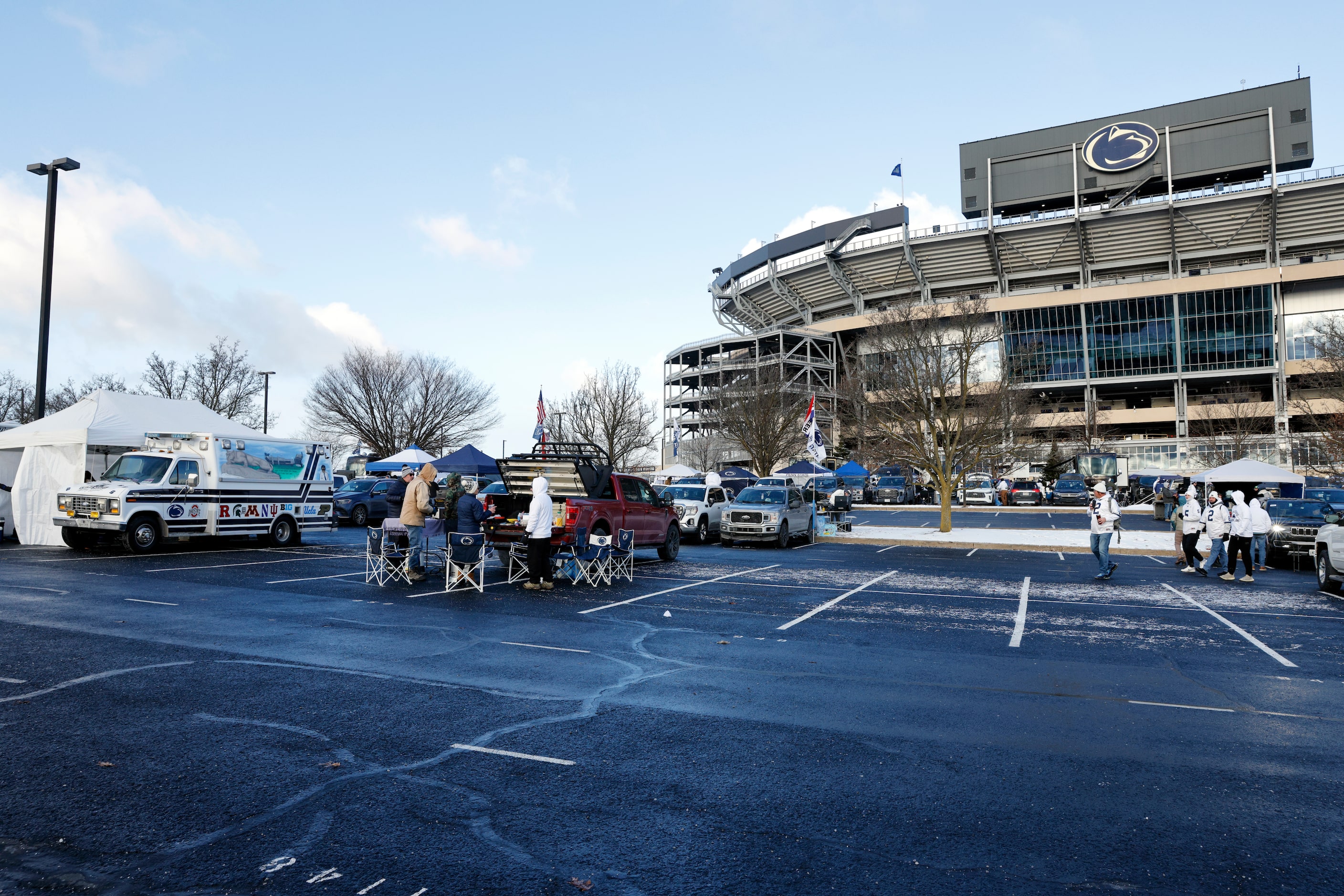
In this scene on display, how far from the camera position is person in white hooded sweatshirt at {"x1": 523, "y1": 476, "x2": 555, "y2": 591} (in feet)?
44.1

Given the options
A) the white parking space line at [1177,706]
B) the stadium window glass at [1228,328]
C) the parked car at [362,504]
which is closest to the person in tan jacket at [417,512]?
the white parking space line at [1177,706]

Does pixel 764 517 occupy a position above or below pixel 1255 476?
below

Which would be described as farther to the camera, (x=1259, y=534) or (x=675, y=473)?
(x=675, y=473)

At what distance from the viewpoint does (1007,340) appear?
80.6 m

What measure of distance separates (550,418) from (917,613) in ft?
142

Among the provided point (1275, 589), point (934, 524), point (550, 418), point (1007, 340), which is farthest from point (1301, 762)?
point (1007, 340)

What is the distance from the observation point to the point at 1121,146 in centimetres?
7475

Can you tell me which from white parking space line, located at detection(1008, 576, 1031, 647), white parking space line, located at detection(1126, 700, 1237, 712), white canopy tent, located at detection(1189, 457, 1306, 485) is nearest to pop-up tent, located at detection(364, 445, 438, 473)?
white parking space line, located at detection(1008, 576, 1031, 647)

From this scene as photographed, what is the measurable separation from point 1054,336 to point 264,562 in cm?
7952

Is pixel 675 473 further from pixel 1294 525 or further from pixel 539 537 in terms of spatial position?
pixel 539 537

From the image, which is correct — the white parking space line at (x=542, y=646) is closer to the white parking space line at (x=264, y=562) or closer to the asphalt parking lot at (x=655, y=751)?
the asphalt parking lot at (x=655, y=751)

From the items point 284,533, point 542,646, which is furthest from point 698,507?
point 542,646

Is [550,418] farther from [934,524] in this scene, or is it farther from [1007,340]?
[1007,340]

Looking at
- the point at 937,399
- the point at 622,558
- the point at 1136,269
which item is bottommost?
the point at 622,558
